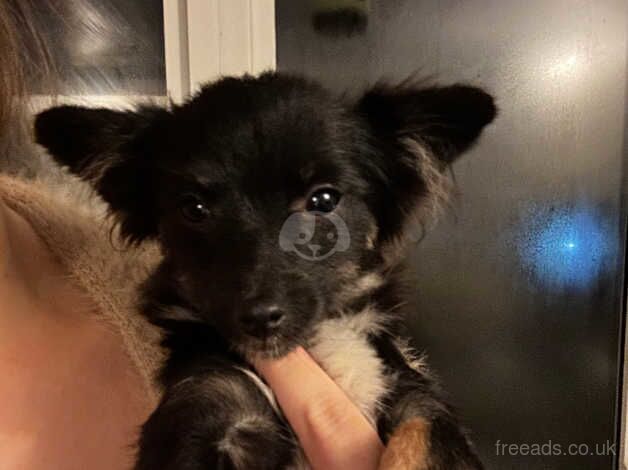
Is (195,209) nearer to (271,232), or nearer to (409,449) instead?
(271,232)

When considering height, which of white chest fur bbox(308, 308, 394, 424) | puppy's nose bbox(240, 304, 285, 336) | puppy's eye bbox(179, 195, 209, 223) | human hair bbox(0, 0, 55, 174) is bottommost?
white chest fur bbox(308, 308, 394, 424)

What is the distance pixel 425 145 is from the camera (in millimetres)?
1259

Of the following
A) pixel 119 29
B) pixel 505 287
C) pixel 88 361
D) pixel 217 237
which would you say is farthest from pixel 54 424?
pixel 505 287

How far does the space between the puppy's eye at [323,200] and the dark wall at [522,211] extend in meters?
1.41

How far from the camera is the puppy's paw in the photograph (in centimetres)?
99

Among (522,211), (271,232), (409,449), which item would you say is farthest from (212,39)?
(409,449)

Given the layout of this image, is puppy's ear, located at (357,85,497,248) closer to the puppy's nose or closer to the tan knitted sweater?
the puppy's nose

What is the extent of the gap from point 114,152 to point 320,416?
573mm

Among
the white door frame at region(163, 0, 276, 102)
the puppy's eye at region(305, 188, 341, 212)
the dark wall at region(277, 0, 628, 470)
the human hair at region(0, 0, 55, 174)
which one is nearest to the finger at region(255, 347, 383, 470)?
the puppy's eye at region(305, 188, 341, 212)

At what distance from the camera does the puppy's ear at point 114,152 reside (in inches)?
47.3

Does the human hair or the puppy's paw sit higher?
the human hair

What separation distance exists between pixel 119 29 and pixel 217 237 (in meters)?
1.66

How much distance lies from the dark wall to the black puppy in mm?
1310

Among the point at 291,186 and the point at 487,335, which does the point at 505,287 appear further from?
the point at 291,186
